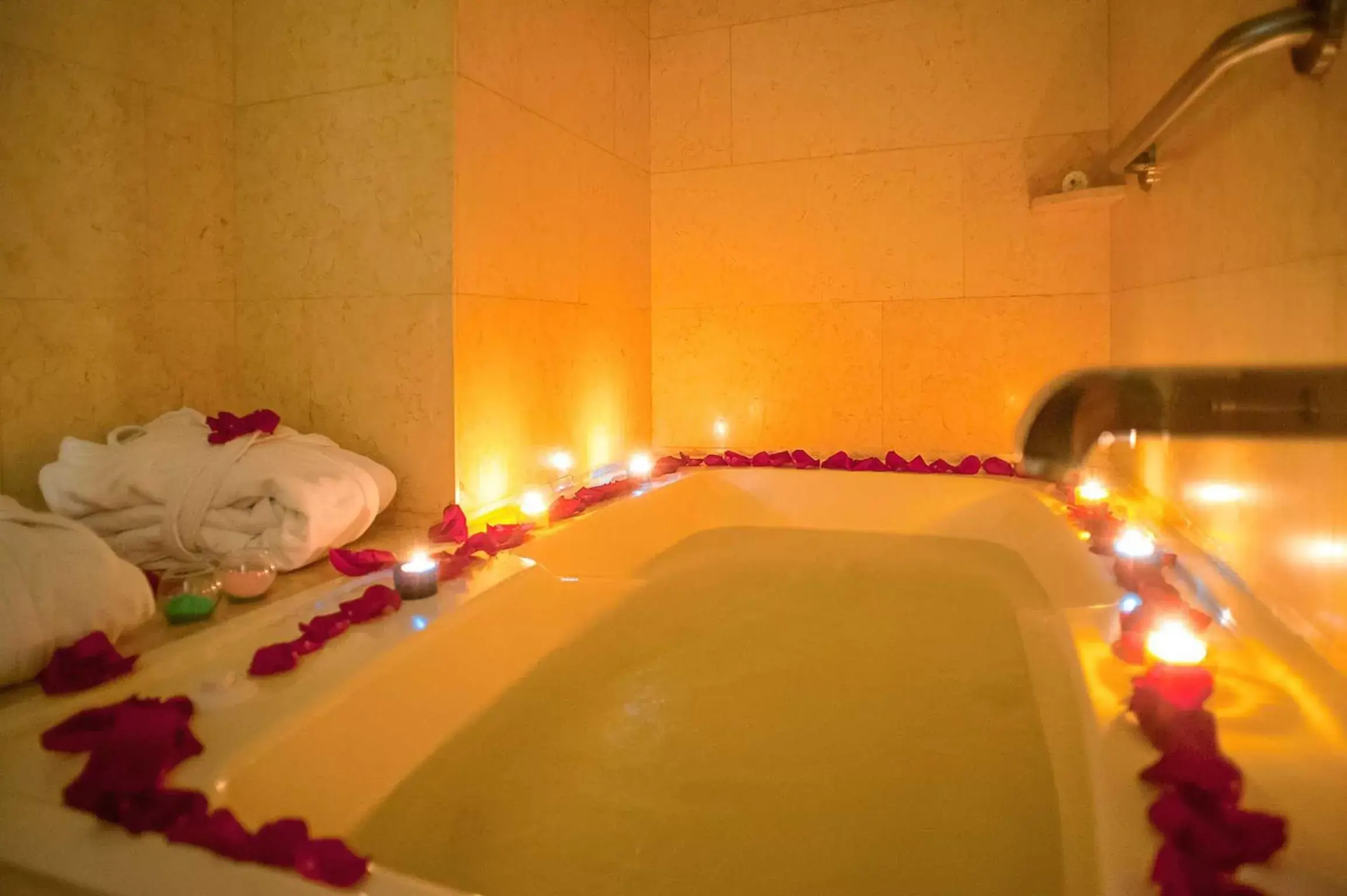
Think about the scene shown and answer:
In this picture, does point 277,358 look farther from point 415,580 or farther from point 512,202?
point 415,580

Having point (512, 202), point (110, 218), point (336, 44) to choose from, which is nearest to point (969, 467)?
point (512, 202)

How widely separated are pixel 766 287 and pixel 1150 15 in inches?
48.5

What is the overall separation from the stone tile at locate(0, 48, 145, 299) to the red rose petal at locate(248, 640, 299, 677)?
951 mm

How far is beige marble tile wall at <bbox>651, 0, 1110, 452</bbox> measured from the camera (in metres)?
2.63

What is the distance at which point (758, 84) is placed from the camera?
113 inches

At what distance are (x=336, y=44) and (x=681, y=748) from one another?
1560 millimetres

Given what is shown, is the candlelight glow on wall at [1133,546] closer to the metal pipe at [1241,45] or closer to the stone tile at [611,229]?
the metal pipe at [1241,45]

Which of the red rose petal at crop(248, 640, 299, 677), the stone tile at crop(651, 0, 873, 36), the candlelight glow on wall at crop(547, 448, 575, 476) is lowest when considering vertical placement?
the red rose petal at crop(248, 640, 299, 677)

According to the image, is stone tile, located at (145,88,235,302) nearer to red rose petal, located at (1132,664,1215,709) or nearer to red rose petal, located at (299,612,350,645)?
red rose petal, located at (299,612,350,645)

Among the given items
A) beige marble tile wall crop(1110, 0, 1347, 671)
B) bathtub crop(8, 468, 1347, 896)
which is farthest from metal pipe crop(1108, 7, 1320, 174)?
bathtub crop(8, 468, 1347, 896)

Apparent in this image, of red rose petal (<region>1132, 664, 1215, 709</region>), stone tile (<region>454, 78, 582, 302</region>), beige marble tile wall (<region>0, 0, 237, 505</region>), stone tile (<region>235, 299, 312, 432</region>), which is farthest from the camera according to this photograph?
stone tile (<region>235, 299, 312, 432</region>)

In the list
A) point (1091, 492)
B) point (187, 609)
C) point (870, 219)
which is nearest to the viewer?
point (187, 609)

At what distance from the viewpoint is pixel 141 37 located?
1.80 meters

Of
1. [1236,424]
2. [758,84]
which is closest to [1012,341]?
[758,84]
